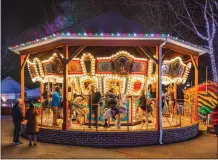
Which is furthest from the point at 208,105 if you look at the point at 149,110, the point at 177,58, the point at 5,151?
the point at 5,151

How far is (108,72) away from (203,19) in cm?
1784

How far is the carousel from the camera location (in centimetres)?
1273

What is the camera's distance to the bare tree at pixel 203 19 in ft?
89.4

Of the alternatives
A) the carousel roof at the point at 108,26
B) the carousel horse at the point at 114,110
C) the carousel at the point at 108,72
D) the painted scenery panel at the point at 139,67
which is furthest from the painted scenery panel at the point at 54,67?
the painted scenery panel at the point at 139,67

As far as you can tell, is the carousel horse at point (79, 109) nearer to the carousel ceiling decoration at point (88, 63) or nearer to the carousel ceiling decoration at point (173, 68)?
the carousel ceiling decoration at point (88, 63)

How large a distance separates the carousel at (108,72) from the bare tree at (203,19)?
40.6 feet

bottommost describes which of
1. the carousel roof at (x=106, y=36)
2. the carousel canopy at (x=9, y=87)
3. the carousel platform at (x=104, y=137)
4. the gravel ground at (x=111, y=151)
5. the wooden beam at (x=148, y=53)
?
the gravel ground at (x=111, y=151)

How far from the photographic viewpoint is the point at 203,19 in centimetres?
2931

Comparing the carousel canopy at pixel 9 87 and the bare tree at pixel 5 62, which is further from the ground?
the bare tree at pixel 5 62

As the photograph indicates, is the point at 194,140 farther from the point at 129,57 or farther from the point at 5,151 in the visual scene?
the point at 5,151

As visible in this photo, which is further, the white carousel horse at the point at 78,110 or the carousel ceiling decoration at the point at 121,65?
the white carousel horse at the point at 78,110

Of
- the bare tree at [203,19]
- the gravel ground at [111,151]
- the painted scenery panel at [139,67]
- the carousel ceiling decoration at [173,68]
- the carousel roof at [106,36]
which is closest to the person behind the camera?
the gravel ground at [111,151]

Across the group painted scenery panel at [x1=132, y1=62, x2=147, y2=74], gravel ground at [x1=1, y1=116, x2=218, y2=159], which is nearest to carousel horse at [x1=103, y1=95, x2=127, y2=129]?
painted scenery panel at [x1=132, y1=62, x2=147, y2=74]

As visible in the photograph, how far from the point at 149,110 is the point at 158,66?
220 centimetres
